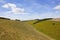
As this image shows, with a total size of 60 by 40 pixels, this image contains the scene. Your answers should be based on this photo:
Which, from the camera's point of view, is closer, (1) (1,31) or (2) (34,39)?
(1) (1,31)

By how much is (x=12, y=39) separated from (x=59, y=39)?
71.5 feet

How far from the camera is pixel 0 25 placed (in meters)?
31.0

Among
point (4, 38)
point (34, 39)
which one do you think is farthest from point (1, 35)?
point (34, 39)

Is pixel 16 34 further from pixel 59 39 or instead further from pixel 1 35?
pixel 59 39

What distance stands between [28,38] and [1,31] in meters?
6.29

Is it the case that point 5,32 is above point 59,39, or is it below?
above

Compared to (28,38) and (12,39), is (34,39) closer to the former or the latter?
(28,38)

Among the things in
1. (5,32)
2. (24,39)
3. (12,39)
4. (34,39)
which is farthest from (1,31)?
(34,39)

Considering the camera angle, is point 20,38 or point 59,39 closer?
point 20,38

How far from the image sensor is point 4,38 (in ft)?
86.3

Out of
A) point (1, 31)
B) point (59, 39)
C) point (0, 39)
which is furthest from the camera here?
point (59, 39)

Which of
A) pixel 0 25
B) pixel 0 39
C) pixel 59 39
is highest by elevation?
pixel 0 25

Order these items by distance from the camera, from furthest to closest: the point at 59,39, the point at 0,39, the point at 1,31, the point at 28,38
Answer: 1. the point at 59,39
2. the point at 28,38
3. the point at 1,31
4. the point at 0,39

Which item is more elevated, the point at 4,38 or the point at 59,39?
the point at 4,38
